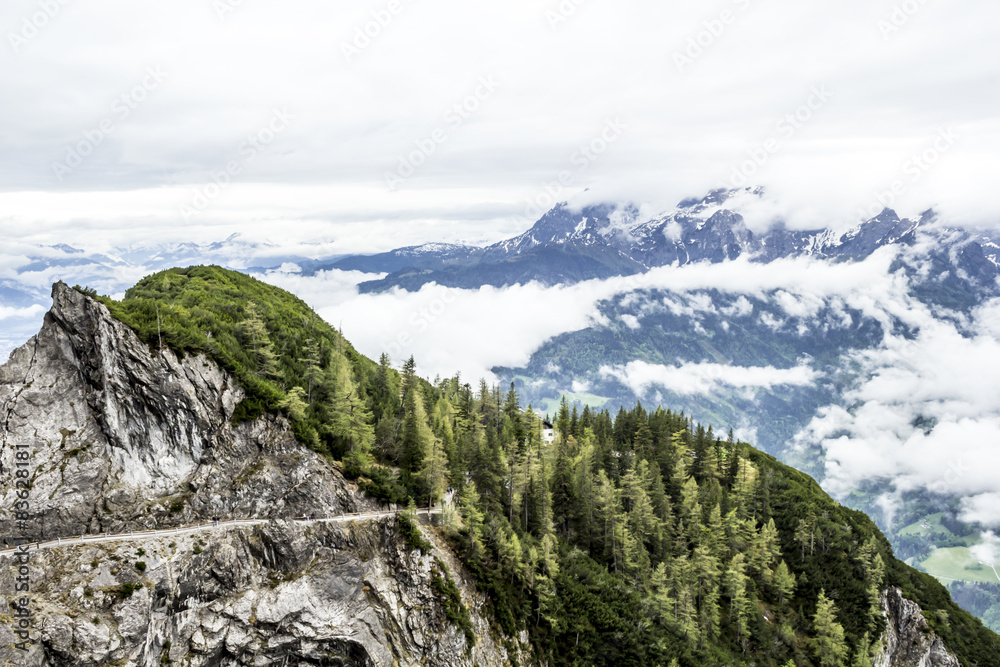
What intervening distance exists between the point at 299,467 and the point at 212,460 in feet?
32.0

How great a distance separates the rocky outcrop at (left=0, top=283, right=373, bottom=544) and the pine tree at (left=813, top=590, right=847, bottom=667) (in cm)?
8432

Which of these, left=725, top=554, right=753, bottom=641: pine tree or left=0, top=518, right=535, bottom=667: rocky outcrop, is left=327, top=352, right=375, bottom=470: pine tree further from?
left=725, top=554, right=753, bottom=641: pine tree

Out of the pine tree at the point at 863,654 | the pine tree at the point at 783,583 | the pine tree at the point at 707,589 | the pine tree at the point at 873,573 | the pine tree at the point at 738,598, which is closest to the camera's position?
the pine tree at the point at 707,589

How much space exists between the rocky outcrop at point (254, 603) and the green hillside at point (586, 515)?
19.3ft

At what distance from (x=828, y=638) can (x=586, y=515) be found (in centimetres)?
4518

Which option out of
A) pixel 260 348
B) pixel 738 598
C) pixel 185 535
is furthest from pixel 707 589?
pixel 260 348

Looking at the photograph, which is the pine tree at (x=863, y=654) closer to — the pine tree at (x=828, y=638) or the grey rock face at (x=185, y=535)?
the pine tree at (x=828, y=638)

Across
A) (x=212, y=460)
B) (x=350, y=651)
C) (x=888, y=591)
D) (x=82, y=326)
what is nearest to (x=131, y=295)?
(x=82, y=326)

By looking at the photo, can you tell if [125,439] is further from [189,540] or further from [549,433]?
[549,433]

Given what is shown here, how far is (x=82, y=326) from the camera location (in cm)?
6094

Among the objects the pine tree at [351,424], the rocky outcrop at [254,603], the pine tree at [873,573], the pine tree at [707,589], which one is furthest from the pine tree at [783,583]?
the pine tree at [351,424]

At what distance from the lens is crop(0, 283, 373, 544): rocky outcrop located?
2170 inches

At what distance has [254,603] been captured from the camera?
54969 mm

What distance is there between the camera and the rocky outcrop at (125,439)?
181ft
